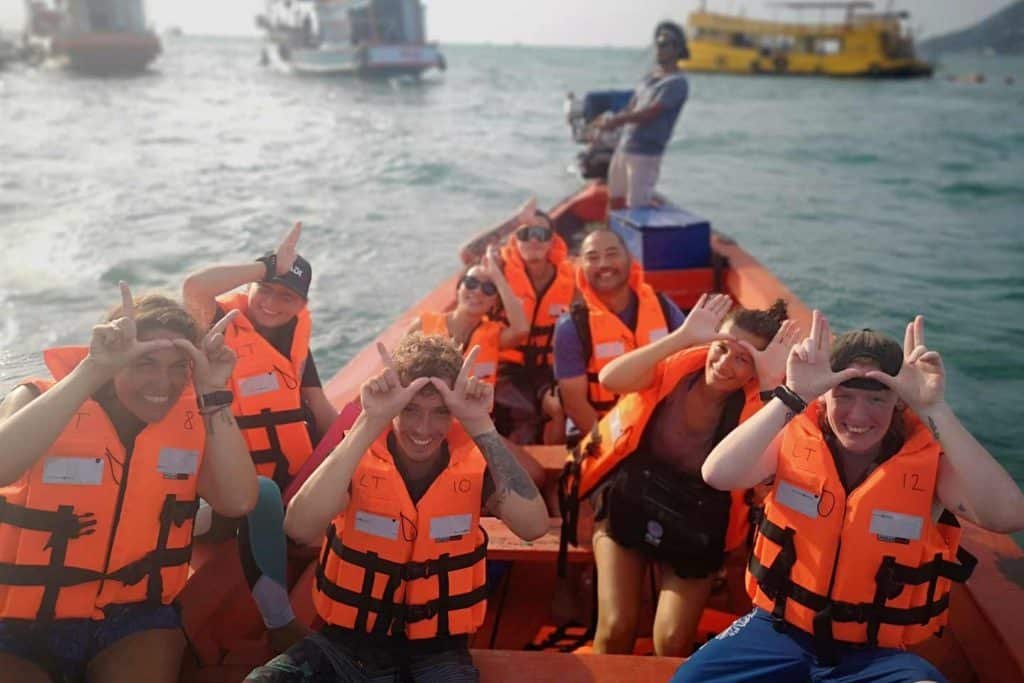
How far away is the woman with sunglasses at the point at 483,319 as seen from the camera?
138 inches

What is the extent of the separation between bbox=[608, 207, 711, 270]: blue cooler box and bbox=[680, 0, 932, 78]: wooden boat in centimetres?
4941

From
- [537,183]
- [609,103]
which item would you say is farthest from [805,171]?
[609,103]

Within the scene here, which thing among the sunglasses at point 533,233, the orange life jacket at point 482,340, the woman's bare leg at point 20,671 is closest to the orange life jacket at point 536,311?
the sunglasses at point 533,233

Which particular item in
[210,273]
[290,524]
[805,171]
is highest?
[210,273]

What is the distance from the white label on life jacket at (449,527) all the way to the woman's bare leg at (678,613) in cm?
80

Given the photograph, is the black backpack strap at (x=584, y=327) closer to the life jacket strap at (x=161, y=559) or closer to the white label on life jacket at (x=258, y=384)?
the white label on life jacket at (x=258, y=384)

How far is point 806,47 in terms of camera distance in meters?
51.3

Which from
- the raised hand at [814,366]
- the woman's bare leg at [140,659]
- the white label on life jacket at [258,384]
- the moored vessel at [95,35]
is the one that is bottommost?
the woman's bare leg at [140,659]

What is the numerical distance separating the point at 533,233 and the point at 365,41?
121ft

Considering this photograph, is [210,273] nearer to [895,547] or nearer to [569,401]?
[569,401]

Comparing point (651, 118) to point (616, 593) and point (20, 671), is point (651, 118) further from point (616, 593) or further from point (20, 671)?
point (20, 671)

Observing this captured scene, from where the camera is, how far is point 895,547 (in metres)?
1.99

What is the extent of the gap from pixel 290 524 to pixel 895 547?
4.92 feet

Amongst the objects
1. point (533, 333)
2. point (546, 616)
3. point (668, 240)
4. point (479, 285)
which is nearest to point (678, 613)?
point (546, 616)
